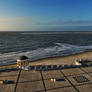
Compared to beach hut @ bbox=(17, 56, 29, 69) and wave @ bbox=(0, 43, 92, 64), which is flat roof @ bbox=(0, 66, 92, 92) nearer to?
beach hut @ bbox=(17, 56, 29, 69)

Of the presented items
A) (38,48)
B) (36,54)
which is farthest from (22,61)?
(38,48)

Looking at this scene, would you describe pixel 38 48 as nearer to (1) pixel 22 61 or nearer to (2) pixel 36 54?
(2) pixel 36 54

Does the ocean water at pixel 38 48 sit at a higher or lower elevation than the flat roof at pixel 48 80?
lower

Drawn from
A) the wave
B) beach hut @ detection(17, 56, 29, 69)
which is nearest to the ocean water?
the wave

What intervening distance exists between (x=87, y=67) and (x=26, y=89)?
10.1 metres

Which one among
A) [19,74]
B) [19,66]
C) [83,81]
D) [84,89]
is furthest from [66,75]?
[19,66]

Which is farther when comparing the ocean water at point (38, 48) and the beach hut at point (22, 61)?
the ocean water at point (38, 48)

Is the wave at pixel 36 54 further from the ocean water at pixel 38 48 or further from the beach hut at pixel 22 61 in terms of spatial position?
the beach hut at pixel 22 61

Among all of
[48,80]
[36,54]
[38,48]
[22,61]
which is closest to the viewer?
[48,80]

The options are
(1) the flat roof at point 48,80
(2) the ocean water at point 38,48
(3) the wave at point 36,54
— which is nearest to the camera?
(1) the flat roof at point 48,80

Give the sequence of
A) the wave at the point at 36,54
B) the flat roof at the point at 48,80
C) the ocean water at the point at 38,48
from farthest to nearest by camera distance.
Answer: the ocean water at the point at 38,48 < the wave at the point at 36,54 < the flat roof at the point at 48,80

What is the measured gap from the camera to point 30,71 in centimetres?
1578

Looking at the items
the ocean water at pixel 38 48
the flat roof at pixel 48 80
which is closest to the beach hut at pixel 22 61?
the flat roof at pixel 48 80

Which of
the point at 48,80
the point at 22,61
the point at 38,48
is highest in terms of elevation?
the point at 22,61
